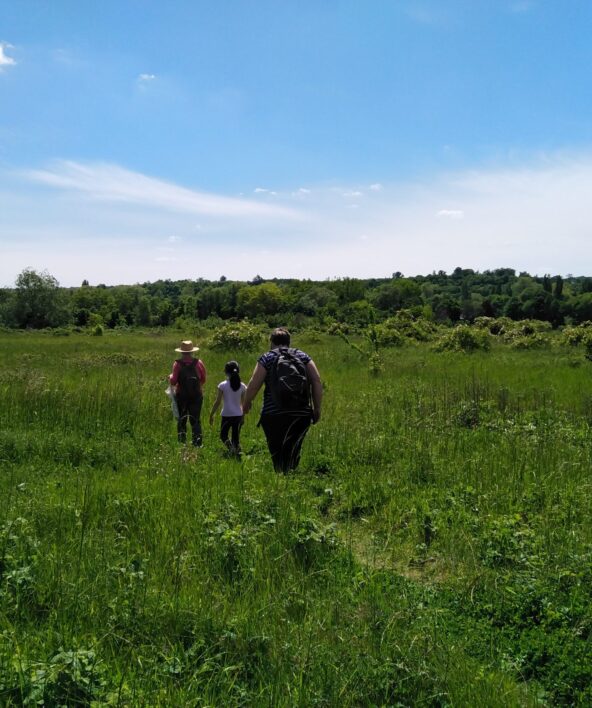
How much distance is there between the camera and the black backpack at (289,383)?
236 inches

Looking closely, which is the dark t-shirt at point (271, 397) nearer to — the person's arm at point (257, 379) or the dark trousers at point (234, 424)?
the person's arm at point (257, 379)

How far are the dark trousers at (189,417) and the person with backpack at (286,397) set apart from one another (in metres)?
2.54

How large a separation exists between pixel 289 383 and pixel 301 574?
2531 mm

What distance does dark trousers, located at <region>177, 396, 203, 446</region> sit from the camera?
852cm

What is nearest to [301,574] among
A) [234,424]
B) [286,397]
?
[286,397]

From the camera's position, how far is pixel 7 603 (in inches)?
129

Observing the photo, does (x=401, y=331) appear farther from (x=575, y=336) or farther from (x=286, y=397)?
(x=286, y=397)

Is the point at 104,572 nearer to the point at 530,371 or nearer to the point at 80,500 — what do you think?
the point at 80,500

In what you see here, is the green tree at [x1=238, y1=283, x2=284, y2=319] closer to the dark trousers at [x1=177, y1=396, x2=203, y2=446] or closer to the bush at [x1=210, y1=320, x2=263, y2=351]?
the bush at [x1=210, y1=320, x2=263, y2=351]

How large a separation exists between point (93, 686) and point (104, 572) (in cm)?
125

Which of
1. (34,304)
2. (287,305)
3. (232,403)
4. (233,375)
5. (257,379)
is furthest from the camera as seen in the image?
(287,305)

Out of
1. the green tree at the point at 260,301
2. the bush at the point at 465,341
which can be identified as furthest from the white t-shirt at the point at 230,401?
the green tree at the point at 260,301

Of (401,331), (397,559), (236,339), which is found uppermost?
(401,331)

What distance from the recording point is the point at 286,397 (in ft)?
19.7
